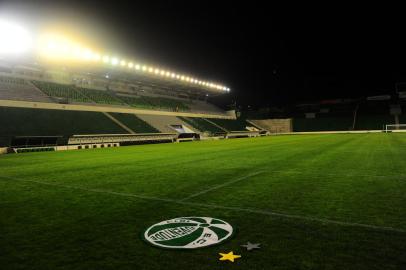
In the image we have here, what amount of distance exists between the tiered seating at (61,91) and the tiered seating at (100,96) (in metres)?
1.12

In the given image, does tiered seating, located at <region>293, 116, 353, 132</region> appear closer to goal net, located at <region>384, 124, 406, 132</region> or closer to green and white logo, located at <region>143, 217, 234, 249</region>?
goal net, located at <region>384, 124, 406, 132</region>

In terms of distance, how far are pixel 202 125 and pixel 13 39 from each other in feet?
94.2

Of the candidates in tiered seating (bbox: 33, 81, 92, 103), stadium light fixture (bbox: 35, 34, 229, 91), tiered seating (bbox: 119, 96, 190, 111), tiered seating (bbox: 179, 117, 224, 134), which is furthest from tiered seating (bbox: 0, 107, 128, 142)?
tiered seating (bbox: 179, 117, 224, 134)

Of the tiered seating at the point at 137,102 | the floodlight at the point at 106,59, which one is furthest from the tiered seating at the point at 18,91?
the tiered seating at the point at 137,102

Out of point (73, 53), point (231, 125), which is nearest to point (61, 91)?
point (73, 53)

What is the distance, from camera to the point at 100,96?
4147 cm

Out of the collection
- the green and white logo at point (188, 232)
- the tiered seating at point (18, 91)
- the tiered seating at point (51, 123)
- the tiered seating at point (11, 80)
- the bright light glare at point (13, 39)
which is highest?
the bright light glare at point (13, 39)

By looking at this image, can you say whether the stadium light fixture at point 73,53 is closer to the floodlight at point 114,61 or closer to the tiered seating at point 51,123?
the floodlight at point 114,61

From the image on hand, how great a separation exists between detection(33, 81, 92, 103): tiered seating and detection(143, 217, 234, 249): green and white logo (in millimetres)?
34781

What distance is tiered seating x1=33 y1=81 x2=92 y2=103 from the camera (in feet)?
116

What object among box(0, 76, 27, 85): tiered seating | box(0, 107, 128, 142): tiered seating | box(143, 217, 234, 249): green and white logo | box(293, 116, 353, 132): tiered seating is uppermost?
box(0, 76, 27, 85): tiered seating

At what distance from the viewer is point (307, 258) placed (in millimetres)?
3141

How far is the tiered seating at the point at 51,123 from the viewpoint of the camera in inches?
995

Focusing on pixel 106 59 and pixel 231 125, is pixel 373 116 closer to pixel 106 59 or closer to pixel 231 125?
pixel 231 125
